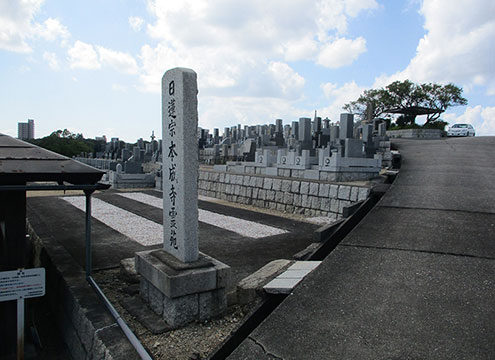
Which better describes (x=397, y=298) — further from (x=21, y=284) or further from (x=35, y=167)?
(x=35, y=167)

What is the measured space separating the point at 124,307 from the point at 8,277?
1051mm

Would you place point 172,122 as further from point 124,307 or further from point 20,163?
point 124,307

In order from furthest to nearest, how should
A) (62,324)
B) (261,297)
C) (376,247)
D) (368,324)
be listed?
(62,324)
(376,247)
(261,297)
(368,324)

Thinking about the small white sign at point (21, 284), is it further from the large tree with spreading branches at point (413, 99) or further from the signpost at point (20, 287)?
the large tree with spreading branches at point (413, 99)

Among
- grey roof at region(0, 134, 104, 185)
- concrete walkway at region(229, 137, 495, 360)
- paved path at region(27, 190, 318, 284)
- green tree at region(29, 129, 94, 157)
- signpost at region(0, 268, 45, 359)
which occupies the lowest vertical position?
paved path at region(27, 190, 318, 284)

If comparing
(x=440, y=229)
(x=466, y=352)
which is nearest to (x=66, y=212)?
A: (x=440, y=229)

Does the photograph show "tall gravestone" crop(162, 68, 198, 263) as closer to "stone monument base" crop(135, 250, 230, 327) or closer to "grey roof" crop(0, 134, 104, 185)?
"stone monument base" crop(135, 250, 230, 327)

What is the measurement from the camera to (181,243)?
10.4 feet

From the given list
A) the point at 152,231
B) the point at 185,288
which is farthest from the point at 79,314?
the point at 152,231

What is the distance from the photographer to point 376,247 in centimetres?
325

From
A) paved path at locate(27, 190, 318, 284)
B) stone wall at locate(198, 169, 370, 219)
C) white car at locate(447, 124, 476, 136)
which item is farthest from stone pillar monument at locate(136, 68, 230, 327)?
white car at locate(447, 124, 476, 136)

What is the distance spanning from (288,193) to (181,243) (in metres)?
6.92

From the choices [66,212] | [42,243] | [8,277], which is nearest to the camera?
[8,277]

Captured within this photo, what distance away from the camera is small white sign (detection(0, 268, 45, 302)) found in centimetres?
297
